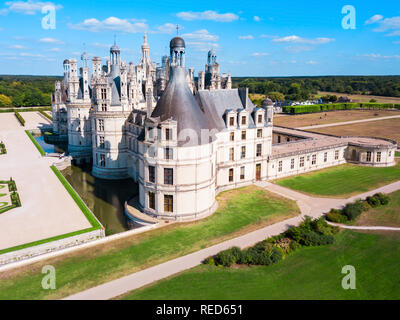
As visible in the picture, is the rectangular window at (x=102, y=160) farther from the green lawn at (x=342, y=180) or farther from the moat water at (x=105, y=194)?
the green lawn at (x=342, y=180)

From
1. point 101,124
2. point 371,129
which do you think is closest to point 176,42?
point 101,124

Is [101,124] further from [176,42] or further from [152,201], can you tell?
[176,42]

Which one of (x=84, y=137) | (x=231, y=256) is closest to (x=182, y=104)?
(x=231, y=256)

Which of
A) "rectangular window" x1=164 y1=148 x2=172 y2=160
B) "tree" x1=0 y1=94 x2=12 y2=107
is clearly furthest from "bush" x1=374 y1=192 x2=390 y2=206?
"tree" x1=0 y1=94 x2=12 y2=107

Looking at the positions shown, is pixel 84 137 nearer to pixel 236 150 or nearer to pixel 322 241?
pixel 236 150

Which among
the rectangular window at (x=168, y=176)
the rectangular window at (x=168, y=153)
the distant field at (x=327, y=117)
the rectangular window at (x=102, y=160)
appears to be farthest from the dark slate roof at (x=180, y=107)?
the distant field at (x=327, y=117)
